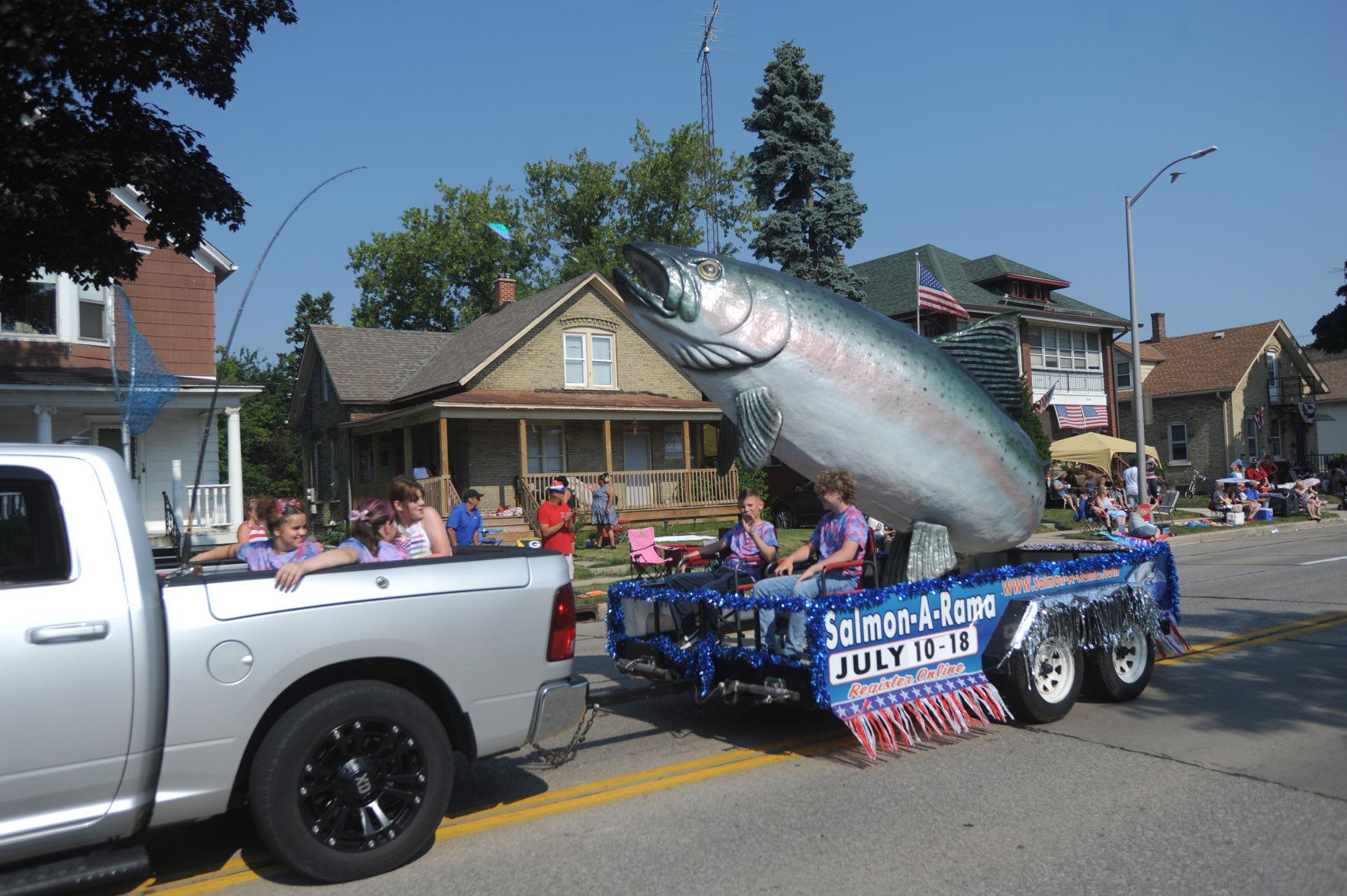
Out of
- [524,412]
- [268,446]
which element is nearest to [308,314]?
[268,446]

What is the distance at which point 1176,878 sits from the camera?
12.3ft

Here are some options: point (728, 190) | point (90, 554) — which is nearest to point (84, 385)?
point (90, 554)

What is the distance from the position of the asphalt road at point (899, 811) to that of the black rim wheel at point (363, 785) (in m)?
0.20

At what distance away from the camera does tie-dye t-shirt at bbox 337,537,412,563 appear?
16.0 ft

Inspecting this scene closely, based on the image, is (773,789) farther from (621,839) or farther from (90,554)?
(90,554)

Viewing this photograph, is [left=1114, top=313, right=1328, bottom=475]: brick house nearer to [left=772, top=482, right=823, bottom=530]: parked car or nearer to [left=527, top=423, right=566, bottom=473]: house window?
[left=772, top=482, right=823, bottom=530]: parked car

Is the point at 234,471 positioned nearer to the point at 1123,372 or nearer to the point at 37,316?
the point at 37,316

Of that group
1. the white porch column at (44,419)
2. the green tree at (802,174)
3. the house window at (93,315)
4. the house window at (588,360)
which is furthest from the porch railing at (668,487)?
the white porch column at (44,419)

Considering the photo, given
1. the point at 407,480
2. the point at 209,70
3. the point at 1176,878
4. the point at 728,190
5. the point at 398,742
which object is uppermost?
the point at 728,190

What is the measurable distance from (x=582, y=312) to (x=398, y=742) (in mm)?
23860

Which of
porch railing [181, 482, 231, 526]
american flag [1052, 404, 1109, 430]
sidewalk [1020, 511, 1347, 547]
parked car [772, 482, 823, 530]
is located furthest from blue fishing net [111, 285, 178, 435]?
american flag [1052, 404, 1109, 430]

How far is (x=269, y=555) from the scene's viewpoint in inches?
231

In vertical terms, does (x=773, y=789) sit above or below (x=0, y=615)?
below

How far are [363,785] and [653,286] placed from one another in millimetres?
2702
